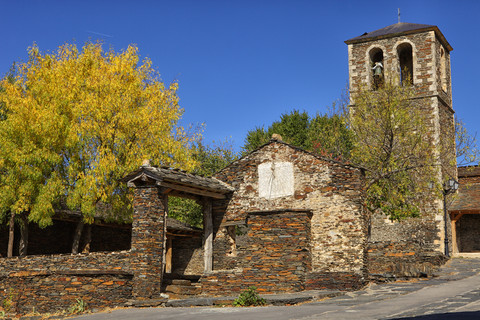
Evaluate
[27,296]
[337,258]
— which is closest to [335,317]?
[337,258]

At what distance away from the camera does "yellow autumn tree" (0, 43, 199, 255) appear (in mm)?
21312

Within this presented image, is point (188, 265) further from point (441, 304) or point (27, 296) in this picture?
point (441, 304)

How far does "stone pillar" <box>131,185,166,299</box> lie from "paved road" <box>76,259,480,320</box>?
2318 millimetres

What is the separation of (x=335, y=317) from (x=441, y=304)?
8.06 feet

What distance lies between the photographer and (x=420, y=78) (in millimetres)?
29594

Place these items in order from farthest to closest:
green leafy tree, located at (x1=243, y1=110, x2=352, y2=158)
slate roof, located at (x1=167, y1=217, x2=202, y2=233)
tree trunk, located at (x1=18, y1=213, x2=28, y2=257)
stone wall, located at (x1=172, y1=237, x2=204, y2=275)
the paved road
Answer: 1. green leafy tree, located at (x1=243, y1=110, x2=352, y2=158)
2. stone wall, located at (x1=172, y1=237, x2=204, y2=275)
3. slate roof, located at (x1=167, y1=217, x2=202, y2=233)
4. tree trunk, located at (x1=18, y1=213, x2=28, y2=257)
5. the paved road

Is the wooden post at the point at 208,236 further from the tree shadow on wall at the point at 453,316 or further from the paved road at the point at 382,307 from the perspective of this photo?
the tree shadow on wall at the point at 453,316

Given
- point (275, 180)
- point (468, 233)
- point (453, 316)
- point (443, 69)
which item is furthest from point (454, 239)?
point (453, 316)

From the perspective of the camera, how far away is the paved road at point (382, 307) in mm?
9922

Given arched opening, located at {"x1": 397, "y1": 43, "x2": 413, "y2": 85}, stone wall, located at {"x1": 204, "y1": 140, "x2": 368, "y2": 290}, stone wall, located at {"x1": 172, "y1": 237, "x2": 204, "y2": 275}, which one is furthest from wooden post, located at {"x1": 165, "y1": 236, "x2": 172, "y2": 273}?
arched opening, located at {"x1": 397, "y1": 43, "x2": 413, "y2": 85}

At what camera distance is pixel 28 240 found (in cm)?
2383

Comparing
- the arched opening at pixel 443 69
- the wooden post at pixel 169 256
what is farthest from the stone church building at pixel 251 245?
the arched opening at pixel 443 69

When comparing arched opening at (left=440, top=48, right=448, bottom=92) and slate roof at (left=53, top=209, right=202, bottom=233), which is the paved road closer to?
slate roof at (left=53, top=209, right=202, bottom=233)

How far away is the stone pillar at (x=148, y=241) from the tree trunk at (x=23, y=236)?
7.81 metres
